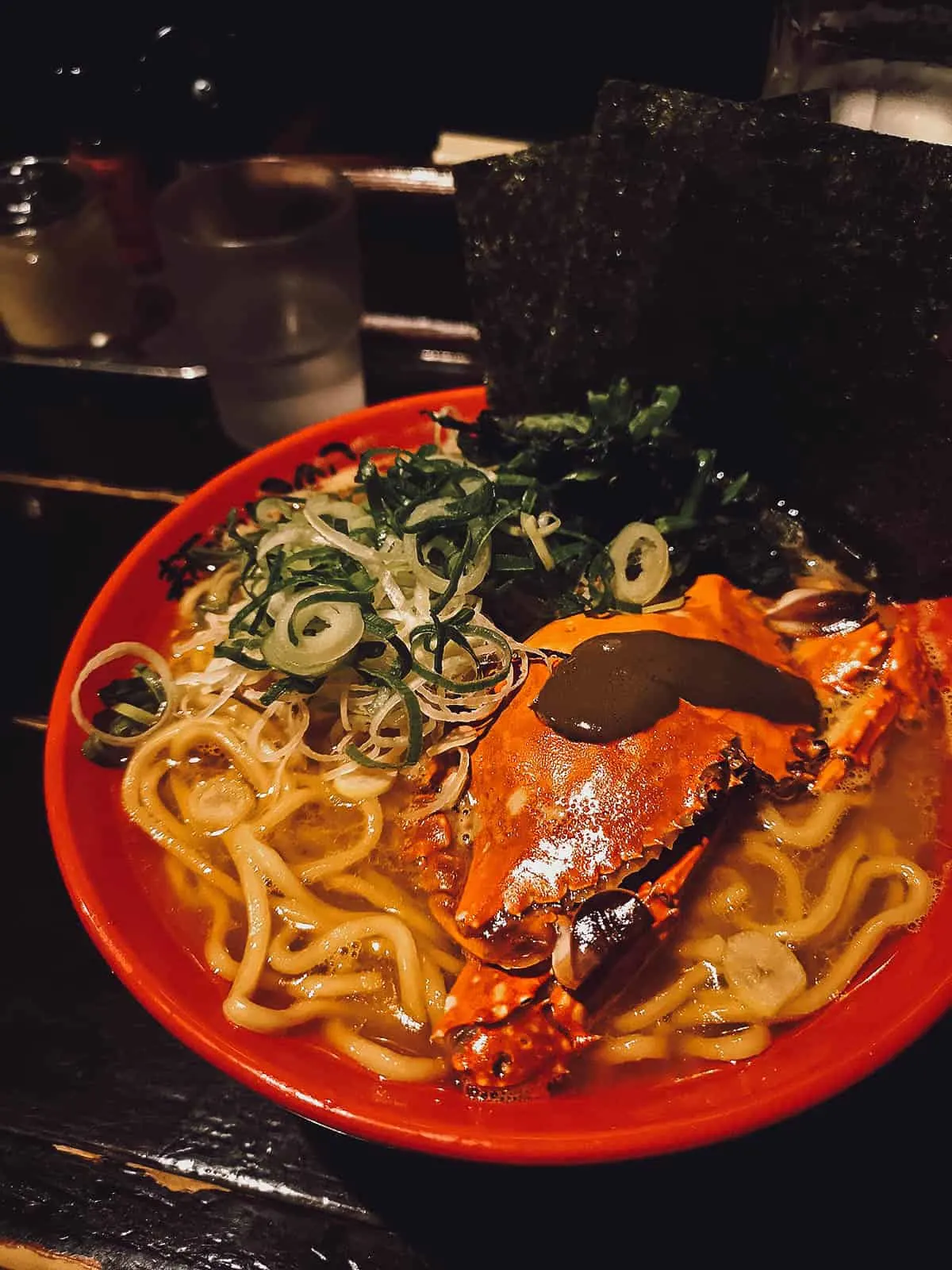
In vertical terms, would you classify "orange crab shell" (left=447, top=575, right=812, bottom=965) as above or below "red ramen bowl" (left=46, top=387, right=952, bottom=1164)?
above

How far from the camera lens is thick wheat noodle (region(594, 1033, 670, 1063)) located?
1321 millimetres

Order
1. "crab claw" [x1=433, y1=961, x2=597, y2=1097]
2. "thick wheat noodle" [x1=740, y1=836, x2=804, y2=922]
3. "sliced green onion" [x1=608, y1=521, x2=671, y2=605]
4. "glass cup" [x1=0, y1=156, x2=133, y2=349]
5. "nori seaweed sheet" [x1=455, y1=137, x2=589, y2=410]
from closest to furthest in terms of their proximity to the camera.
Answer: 1. "crab claw" [x1=433, y1=961, x2=597, y2=1097]
2. "thick wheat noodle" [x1=740, y1=836, x2=804, y2=922]
3. "sliced green onion" [x1=608, y1=521, x2=671, y2=605]
4. "nori seaweed sheet" [x1=455, y1=137, x2=589, y2=410]
5. "glass cup" [x1=0, y1=156, x2=133, y2=349]

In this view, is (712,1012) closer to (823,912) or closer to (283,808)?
(823,912)

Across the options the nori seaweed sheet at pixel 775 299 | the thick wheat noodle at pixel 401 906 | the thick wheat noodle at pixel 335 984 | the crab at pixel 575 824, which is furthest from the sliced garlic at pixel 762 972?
the nori seaweed sheet at pixel 775 299

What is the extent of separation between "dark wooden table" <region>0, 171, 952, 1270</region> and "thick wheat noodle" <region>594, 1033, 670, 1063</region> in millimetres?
280

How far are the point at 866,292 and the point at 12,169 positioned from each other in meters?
2.91

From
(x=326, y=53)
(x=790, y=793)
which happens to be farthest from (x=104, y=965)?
(x=326, y=53)

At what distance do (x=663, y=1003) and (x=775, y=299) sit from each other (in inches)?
52.9

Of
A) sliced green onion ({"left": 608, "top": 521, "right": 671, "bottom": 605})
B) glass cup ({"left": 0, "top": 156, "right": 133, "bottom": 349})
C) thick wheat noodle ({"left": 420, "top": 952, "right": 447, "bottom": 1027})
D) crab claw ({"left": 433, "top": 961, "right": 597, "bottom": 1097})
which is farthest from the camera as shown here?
glass cup ({"left": 0, "top": 156, "right": 133, "bottom": 349})

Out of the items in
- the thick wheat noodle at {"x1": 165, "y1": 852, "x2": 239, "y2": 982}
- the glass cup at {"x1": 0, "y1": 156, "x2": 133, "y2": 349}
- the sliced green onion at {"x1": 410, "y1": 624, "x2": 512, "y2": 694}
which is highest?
the glass cup at {"x1": 0, "y1": 156, "x2": 133, "y2": 349}

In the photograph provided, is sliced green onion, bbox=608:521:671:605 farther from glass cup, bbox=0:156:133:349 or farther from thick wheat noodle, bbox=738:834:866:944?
glass cup, bbox=0:156:133:349

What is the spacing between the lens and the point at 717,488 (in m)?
1.98

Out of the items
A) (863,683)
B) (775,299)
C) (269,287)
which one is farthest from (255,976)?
(269,287)

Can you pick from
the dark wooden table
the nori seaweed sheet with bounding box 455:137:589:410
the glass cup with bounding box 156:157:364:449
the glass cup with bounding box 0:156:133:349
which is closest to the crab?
the dark wooden table
